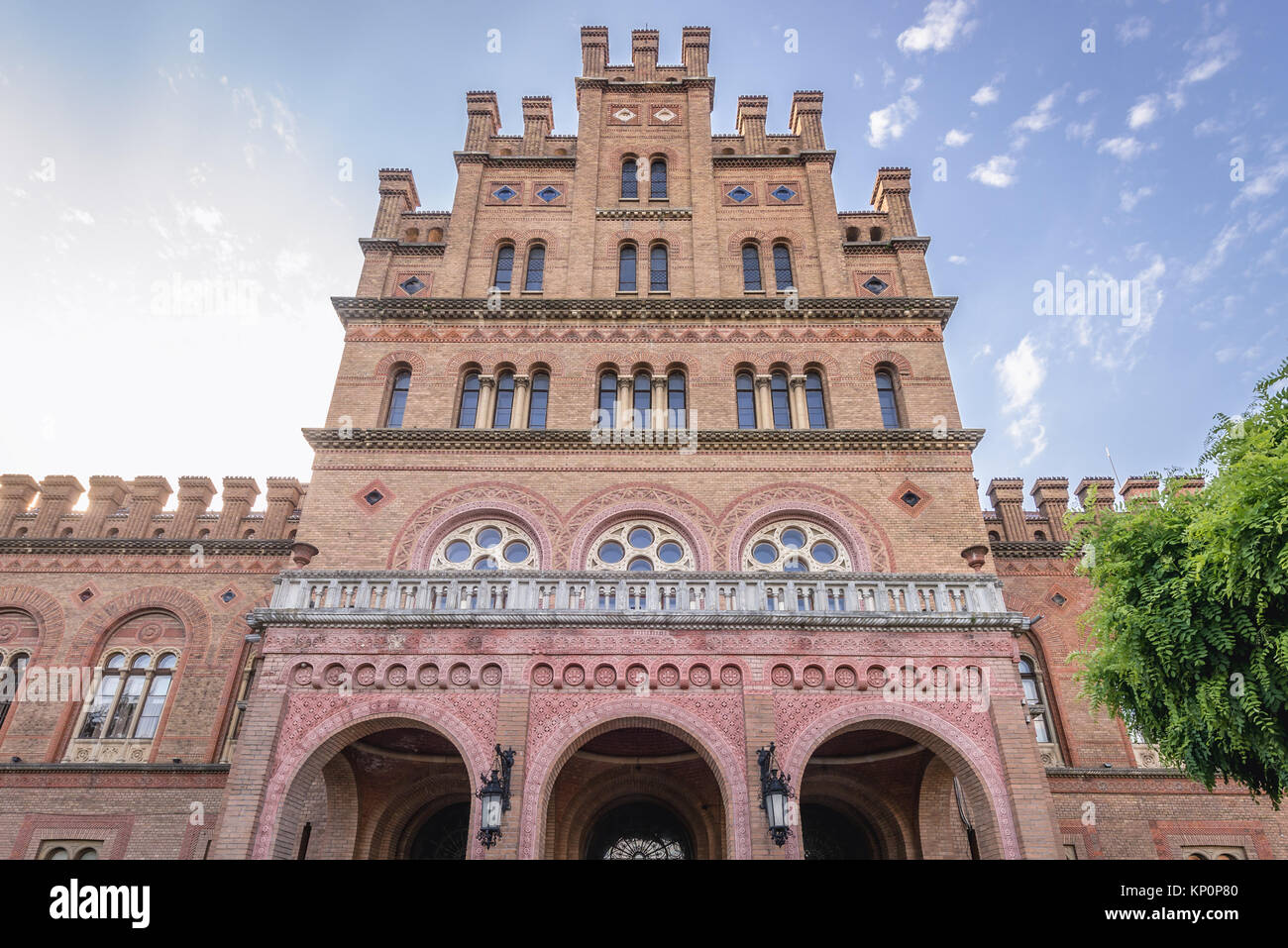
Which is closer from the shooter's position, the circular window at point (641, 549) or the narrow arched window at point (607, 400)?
the circular window at point (641, 549)

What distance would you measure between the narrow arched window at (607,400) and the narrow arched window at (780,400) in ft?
12.8

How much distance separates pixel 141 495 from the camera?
21141 mm

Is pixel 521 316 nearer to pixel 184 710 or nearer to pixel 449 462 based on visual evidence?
pixel 449 462

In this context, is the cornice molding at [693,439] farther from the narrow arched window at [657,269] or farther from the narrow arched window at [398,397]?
the narrow arched window at [657,269]

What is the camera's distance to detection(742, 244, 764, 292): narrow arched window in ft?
69.7

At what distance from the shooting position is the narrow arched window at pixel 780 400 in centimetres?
1919

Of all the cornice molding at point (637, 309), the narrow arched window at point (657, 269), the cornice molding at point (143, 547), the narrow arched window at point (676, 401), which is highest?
the narrow arched window at point (657, 269)

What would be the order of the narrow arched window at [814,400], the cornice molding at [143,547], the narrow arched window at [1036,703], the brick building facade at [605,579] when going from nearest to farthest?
the brick building facade at [605,579] → the narrow arched window at [1036,703] → the narrow arched window at [814,400] → the cornice molding at [143,547]

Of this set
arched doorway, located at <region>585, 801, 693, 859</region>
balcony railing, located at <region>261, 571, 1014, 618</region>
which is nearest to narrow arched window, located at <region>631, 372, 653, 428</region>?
balcony railing, located at <region>261, 571, 1014, 618</region>

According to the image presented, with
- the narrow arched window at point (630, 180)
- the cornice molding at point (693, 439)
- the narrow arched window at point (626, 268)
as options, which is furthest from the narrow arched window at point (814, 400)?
the narrow arched window at point (630, 180)

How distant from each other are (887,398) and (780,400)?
2691mm

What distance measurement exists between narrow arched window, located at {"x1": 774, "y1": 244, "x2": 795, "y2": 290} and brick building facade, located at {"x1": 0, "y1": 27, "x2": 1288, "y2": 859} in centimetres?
10
